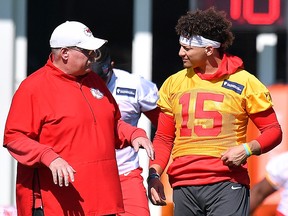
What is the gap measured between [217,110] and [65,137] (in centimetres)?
93

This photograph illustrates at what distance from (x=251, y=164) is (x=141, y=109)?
1378mm

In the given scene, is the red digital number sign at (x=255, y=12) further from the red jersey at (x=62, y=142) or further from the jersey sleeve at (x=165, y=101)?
the red jersey at (x=62, y=142)

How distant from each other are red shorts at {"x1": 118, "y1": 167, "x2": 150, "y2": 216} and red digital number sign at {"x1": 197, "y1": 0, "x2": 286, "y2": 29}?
1805mm

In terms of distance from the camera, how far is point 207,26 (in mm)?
5824

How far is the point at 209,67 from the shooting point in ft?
19.1

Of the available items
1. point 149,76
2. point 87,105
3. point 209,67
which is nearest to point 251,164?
point 149,76

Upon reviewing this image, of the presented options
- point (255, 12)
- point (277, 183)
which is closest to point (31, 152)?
point (277, 183)

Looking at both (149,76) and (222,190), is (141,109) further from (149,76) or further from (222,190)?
(149,76)

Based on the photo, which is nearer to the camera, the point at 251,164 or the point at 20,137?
the point at 20,137

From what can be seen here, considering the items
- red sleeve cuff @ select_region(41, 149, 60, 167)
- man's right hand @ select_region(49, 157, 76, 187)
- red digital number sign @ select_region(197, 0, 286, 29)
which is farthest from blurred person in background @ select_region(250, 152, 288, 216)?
red digital number sign @ select_region(197, 0, 286, 29)

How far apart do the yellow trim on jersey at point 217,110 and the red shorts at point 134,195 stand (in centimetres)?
73

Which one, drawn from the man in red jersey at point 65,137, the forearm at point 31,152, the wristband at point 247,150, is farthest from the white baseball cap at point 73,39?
the wristband at point 247,150

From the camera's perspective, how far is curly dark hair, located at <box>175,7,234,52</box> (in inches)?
229

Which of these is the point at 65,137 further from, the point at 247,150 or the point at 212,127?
the point at 247,150
